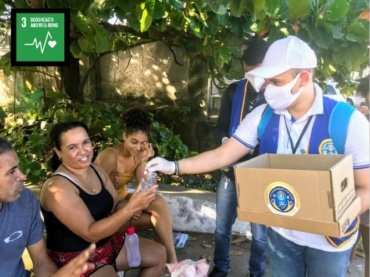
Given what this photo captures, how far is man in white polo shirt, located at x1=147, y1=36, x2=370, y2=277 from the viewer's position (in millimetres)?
1653

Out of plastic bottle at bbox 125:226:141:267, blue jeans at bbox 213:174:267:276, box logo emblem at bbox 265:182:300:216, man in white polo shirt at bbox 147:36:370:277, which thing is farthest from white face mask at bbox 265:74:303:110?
plastic bottle at bbox 125:226:141:267

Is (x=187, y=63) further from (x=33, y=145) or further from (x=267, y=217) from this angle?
(x=267, y=217)

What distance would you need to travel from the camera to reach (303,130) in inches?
69.0

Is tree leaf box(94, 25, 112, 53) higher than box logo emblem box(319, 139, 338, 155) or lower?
higher

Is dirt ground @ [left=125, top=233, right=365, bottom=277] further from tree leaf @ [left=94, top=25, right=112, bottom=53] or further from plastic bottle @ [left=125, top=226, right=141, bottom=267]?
tree leaf @ [left=94, top=25, right=112, bottom=53]

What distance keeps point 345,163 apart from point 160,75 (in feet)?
18.7

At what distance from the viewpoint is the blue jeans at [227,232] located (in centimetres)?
279

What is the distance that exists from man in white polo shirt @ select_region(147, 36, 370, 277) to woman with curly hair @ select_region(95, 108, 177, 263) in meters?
1.02

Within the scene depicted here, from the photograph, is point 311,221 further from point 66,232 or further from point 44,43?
point 44,43

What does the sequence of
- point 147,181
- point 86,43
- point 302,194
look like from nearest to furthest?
point 302,194, point 147,181, point 86,43

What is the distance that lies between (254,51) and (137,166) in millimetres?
1170

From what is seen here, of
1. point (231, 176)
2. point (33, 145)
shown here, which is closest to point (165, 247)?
point (231, 176)

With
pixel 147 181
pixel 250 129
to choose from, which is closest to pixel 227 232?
pixel 147 181

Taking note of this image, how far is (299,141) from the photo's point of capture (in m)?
1.77
